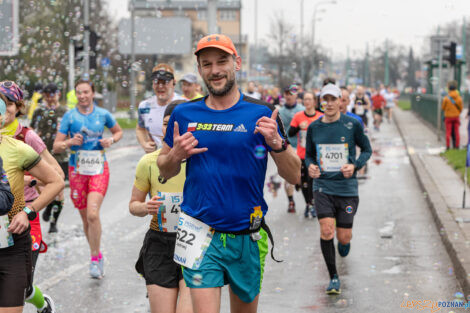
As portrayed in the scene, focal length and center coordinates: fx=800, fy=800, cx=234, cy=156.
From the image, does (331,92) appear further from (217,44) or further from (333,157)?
(217,44)

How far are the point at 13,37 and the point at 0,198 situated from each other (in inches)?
257

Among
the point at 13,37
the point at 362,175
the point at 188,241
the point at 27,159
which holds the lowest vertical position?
the point at 362,175

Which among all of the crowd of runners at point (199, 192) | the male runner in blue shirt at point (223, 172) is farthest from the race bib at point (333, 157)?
the male runner in blue shirt at point (223, 172)

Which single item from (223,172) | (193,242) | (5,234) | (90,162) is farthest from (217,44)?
(90,162)

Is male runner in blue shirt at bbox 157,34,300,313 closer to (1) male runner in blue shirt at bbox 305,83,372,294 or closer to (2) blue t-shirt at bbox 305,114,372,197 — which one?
(1) male runner in blue shirt at bbox 305,83,372,294

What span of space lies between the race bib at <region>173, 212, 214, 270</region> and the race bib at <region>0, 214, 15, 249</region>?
951 mm

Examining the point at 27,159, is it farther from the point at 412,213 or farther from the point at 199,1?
the point at 199,1

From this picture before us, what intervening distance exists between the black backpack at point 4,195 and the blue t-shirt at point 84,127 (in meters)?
3.93

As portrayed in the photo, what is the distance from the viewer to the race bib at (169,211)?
5.03 metres

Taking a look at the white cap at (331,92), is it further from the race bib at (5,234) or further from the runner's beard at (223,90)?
the race bib at (5,234)

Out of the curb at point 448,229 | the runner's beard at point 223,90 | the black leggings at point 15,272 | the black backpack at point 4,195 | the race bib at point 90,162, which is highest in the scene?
the runner's beard at point 223,90

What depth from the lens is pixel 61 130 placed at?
8.22 metres

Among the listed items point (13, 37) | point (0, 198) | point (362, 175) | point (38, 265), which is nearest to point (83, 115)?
point (38, 265)

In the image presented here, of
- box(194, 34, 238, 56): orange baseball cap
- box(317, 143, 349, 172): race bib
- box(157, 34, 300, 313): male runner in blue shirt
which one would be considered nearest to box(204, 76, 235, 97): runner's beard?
box(157, 34, 300, 313): male runner in blue shirt
